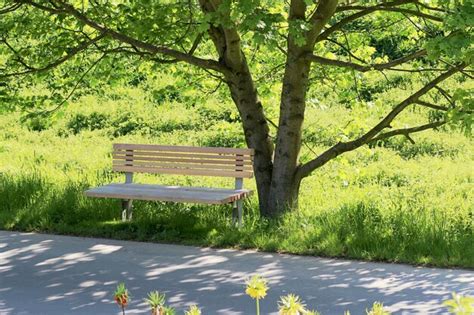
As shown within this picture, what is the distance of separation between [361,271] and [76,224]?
3.37 meters

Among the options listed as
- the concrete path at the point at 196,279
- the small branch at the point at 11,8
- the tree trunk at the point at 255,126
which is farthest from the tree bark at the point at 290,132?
the small branch at the point at 11,8

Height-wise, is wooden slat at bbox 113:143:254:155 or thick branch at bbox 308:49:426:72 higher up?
thick branch at bbox 308:49:426:72

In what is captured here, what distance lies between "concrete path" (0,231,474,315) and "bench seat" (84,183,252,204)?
585 mm

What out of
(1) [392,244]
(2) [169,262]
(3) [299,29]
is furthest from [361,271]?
(3) [299,29]

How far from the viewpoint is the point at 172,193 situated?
8.05 meters

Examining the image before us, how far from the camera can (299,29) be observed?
21.7 ft

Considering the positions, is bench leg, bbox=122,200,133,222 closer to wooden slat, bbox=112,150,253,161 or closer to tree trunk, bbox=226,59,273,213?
wooden slat, bbox=112,150,253,161

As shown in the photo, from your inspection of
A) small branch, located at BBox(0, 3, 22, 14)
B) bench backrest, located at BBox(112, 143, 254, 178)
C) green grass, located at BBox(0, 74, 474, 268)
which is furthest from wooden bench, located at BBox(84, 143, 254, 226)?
small branch, located at BBox(0, 3, 22, 14)

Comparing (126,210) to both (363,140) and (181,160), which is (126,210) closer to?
(181,160)

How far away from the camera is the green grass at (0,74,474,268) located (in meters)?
7.01

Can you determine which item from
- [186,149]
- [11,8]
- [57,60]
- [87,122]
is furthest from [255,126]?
[87,122]

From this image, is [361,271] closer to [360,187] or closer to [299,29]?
[299,29]

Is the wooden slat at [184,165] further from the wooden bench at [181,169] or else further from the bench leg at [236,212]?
the bench leg at [236,212]

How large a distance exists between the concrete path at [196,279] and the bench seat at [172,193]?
0.59 meters
